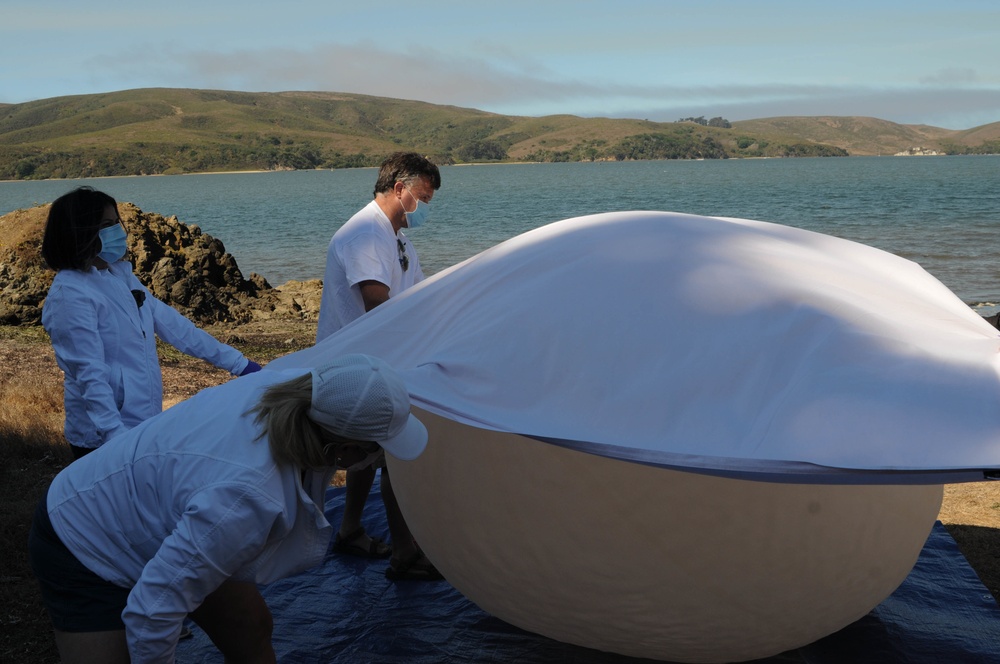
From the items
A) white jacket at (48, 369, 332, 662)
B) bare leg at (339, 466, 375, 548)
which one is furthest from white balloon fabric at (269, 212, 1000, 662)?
bare leg at (339, 466, 375, 548)

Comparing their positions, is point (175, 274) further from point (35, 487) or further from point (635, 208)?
point (635, 208)

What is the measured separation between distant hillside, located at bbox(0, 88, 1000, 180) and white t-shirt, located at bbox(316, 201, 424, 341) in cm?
11910

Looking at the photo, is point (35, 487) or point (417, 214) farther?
point (35, 487)

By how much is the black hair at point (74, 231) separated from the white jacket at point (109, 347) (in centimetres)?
5

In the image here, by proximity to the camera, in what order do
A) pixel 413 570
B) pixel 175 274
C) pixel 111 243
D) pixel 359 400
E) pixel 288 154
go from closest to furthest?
pixel 359 400 → pixel 111 243 → pixel 413 570 → pixel 175 274 → pixel 288 154

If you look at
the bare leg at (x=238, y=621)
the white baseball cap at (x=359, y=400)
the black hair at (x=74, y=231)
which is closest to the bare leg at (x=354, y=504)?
the black hair at (x=74, y=231)

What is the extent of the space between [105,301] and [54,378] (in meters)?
5.62

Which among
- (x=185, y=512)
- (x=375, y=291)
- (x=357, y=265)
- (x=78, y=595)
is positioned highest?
(x=357, y=265)

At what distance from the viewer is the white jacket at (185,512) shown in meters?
2.15

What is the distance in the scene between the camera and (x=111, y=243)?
3.49 metres

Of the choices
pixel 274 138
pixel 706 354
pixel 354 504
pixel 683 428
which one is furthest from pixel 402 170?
pixel 274 138

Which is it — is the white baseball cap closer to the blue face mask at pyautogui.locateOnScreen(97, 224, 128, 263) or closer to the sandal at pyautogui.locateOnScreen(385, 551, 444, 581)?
the blue face mask at pyautogui.locateOnScreen(97, 224, 128, 263)

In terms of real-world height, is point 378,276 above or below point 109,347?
above

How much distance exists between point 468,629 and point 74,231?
7.23 feet
